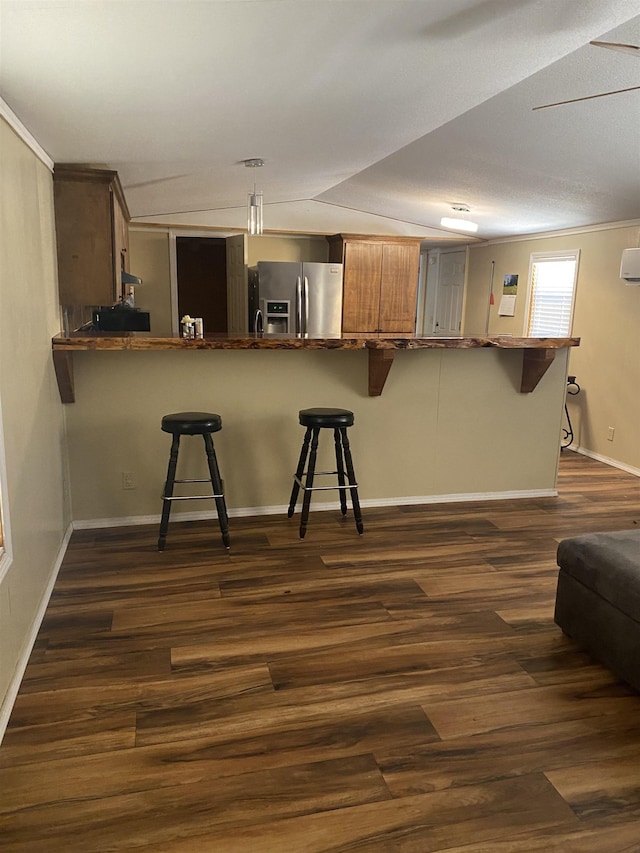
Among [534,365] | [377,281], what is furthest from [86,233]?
[377,281]

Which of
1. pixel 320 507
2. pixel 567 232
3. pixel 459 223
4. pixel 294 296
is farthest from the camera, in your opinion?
pixel 294 296

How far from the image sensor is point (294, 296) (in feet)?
22.6

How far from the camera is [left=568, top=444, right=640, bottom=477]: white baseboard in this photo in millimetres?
5336

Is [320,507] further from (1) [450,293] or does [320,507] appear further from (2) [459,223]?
(1) [450,293]

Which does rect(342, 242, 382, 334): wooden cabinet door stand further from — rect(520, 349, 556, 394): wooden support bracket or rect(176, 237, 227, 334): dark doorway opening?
rect(520, 349, 556, 394): wooden support bracket

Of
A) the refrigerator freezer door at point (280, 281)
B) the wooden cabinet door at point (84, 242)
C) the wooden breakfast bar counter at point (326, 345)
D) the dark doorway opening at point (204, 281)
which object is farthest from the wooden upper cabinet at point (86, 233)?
the dark doorway opening at point (204, 281)

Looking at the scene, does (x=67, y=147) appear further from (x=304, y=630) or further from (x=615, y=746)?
(x=615, y=746)

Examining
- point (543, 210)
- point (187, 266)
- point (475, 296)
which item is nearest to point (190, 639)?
point (543, 210)

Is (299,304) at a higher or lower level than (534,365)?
higher

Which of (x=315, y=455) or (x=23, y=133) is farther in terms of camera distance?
(x=315, y=455)

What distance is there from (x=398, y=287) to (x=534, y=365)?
336 cm

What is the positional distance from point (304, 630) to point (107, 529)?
5.41ft

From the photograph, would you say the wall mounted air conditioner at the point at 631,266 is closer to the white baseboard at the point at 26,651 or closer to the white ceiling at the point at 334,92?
the white ceiling at the point at 334,92

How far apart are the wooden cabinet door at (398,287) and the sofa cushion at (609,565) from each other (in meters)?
5.02
